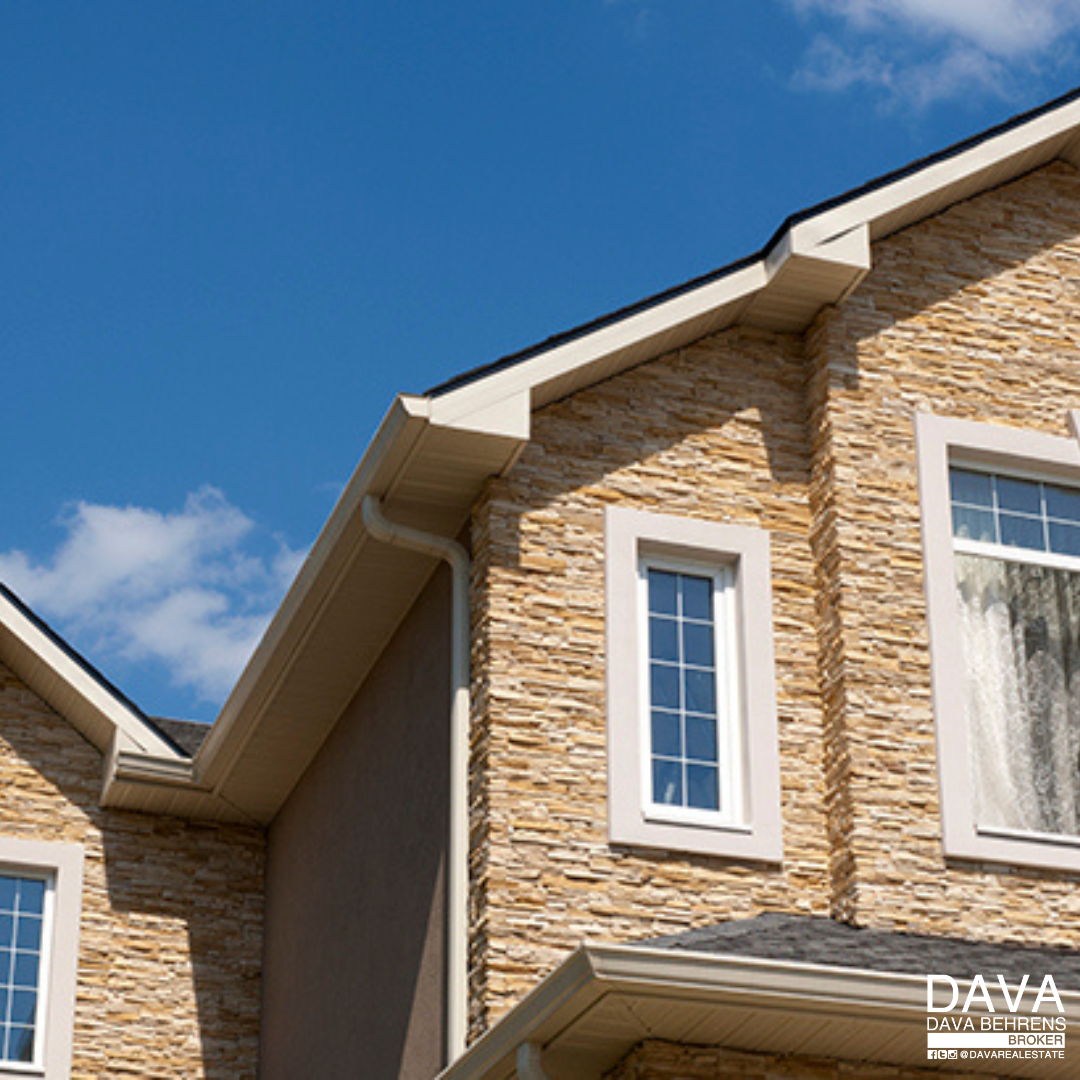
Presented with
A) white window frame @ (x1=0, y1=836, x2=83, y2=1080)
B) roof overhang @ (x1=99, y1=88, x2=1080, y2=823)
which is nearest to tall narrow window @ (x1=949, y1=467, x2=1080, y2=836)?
roof overhang @ (x1=99, y1=88, x2=1080, y2=823)

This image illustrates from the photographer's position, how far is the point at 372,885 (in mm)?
12914

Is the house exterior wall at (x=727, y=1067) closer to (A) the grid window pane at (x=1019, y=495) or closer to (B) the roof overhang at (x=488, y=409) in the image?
(B) the roof overhang at (x=488, y=409)

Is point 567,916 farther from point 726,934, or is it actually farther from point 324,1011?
point 324,1011

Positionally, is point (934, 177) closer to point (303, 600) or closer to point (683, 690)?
point (683, 690)

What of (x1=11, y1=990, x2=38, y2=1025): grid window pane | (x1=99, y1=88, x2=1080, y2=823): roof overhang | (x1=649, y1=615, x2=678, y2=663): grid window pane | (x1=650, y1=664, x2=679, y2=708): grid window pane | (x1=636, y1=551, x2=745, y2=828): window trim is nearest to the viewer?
(x1=636, y1=551, x2=745, y2=828): window trim

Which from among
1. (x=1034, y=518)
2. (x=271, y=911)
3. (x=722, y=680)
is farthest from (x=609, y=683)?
(x=271, y=911)

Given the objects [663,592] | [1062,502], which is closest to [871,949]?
[663,592]

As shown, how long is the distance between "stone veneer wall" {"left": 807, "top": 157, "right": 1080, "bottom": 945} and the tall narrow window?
0.38 m

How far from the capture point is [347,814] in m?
13.8

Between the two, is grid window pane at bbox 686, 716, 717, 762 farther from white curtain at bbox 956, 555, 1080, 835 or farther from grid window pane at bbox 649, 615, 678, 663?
white curtain at bbox 956, 555, 1080, 835

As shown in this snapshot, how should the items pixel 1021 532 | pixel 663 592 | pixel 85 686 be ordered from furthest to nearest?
1. pixel 85 686
2. pixel 1021 532
3. pixel 663 592

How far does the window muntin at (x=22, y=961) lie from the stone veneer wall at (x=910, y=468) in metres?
6.71

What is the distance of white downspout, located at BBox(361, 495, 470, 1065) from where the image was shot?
1066cm

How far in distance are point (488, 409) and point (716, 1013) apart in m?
Result: 3.93
